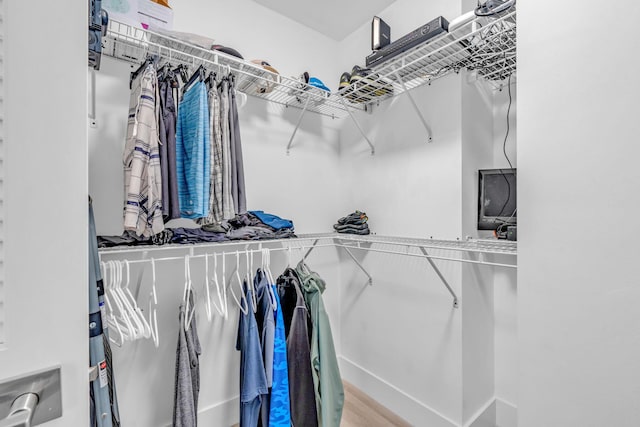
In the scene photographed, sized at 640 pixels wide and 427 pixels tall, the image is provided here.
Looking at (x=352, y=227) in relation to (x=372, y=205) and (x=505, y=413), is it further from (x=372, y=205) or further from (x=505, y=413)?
(x=505, y=413)

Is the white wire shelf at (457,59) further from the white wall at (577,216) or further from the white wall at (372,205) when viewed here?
the white wall at (577,216)

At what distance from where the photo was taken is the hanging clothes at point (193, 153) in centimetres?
108

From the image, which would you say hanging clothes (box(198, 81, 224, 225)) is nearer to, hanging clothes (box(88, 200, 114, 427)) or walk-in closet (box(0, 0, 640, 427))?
walk-in closet (box(0, 0, 640, 427))

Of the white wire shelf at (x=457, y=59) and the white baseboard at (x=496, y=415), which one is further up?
the white wire shelf at (x=457, y=59)

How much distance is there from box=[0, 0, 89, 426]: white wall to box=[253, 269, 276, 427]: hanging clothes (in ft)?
2.51

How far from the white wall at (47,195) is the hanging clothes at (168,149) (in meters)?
0.58

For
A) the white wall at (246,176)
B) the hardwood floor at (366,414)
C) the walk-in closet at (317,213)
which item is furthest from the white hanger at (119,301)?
the hardwood floor at (366,414)

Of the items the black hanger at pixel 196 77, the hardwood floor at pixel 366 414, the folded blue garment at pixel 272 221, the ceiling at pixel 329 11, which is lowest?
the hardwood floor at pixel 366 414

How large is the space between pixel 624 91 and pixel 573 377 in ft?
2.43

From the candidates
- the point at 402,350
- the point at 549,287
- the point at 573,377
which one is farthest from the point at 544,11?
the point at 402,350

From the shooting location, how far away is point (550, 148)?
0.77 meters

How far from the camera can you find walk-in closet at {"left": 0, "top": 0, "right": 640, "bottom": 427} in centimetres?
47

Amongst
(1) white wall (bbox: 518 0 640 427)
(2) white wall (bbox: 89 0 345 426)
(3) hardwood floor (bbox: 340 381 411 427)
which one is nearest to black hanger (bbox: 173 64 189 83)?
(2) white wall (bbox: 89 0 345 426)

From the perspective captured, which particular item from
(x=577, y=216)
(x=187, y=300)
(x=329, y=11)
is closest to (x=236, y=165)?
(x=187, y=300)
